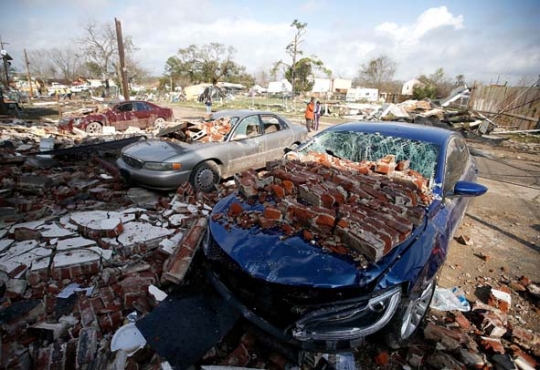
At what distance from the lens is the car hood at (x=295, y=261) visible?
5.72 ft

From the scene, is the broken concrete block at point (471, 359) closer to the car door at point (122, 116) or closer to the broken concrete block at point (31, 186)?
the broken concrete block at point (31, 186)

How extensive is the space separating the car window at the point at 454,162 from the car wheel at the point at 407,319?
3.84 ft

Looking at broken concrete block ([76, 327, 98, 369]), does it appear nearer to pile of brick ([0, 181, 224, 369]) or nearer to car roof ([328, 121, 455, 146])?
pile of brick ([0, 181, 224, 369])

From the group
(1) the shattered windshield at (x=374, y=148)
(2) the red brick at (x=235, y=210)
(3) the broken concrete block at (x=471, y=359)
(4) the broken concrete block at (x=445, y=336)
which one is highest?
(1) the shattered windshield at (x=374, y=148)

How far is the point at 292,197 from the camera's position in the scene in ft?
8.43

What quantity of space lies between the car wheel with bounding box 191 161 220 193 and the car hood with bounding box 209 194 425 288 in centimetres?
280

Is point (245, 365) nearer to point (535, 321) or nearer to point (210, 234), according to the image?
point (210, 234)

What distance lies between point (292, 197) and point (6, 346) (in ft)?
8.23

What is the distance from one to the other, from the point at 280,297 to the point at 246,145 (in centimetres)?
395

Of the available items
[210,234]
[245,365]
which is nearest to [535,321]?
[245,365]

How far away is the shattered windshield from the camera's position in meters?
3.07

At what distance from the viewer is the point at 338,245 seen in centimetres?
197

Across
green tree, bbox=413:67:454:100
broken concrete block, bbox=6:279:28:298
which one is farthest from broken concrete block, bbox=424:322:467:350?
green tree, bbox=413:67:454:100

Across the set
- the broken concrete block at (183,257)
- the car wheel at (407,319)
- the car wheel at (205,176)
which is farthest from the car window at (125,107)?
the car wheel at (407,319)
